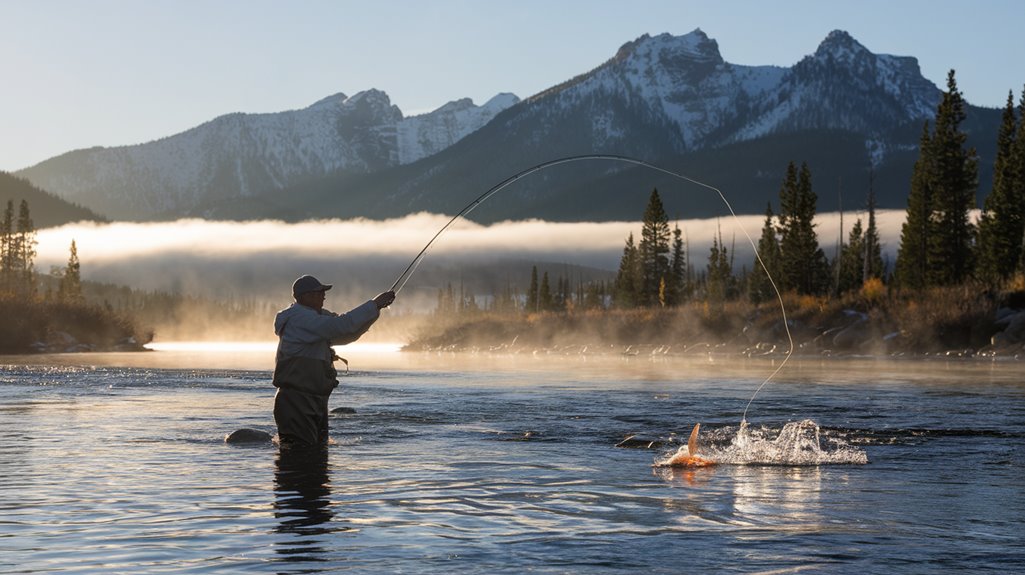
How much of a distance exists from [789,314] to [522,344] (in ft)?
137

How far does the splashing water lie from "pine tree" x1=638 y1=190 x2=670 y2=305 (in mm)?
136286

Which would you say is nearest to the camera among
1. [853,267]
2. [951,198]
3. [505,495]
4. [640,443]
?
[505,495]

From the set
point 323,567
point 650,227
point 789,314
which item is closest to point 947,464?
point 323,567

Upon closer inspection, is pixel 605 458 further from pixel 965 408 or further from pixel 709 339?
pixel 709 339

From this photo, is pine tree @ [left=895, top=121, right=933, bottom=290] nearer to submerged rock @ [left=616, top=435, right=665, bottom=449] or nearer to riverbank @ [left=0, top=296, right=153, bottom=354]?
riverbank @ [left=0, top=296, right=153, bottom=354]

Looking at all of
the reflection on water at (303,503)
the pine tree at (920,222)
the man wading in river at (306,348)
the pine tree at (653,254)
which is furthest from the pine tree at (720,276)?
the reflection on water at (303,503)

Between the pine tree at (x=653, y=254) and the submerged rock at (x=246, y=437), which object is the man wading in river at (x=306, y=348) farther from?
the pine tree at (x=653, y=254)

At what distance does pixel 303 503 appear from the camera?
12523 millimetres

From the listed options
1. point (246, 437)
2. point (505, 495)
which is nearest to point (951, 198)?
point (246, 437)

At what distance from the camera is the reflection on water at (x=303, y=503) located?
10062mm

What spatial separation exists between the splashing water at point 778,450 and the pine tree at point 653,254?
13629cm

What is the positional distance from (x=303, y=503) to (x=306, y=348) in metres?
3.90

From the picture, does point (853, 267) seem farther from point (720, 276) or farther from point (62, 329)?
point (62, 329)

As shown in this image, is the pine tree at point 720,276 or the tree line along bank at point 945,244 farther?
the pine tree at point 720,276
